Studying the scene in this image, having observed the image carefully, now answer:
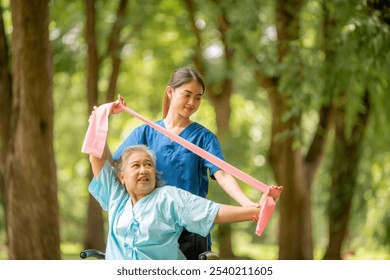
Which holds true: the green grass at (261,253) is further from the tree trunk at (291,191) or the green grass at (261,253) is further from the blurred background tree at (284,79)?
the tree trunk at (291,191)

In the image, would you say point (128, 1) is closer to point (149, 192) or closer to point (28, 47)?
point (28, 47)

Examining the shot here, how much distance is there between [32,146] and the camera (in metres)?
5.94

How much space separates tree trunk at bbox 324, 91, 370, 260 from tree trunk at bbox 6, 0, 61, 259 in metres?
4.82

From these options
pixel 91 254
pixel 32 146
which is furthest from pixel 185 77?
pixel 32 146

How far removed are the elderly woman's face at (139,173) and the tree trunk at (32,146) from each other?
9.65 feet

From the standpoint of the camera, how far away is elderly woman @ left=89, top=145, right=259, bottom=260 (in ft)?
9.99

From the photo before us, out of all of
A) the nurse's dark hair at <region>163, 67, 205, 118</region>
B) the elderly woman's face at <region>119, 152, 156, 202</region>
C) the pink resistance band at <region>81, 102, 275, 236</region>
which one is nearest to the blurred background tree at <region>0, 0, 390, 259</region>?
the nurse's dark hair at <region>163, 67, 205, 118</region>

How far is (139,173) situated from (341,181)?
7.08m

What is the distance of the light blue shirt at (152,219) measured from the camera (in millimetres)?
3061

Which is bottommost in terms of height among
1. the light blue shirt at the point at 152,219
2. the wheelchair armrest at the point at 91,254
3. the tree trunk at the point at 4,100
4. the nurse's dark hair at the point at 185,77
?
the wheelchair armrest at the point at 91,254

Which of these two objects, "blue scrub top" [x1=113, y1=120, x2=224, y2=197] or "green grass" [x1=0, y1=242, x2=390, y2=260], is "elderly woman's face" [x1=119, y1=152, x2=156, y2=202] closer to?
"blue scrub top" [x1=113, y1=120, x2=224, y2=197]

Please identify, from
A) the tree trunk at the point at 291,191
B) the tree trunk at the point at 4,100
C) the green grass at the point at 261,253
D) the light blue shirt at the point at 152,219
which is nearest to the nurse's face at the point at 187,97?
the light blue shirt at the point at 152,219
